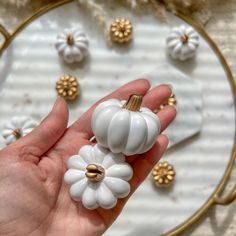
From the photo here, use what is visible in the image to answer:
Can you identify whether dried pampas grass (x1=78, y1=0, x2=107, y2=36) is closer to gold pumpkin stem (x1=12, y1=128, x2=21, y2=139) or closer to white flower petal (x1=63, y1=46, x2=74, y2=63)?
white flower petal (x1=63, y1=46, x2=74, y2=63)

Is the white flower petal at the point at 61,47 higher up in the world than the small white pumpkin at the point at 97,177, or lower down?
higher up

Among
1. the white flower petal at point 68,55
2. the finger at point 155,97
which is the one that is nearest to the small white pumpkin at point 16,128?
the white flower petal at point 68,55

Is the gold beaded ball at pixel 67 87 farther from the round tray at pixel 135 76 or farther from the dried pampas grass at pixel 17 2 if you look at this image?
the dried pampas grass at pixel 17 2

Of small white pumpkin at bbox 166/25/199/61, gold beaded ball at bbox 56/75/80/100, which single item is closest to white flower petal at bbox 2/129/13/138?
gold beaded ball at bbox 56/75/80/100

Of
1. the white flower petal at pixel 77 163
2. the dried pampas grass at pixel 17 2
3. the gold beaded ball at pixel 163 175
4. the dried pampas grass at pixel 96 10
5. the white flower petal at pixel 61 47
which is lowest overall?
the white flower petal at pixel 77 163

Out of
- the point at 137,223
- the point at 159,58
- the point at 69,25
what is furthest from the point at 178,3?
the point at 137,223

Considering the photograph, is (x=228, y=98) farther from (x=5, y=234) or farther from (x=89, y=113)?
(x=5, y=234)

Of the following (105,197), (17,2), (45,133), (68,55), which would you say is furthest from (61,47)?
(105,197)
